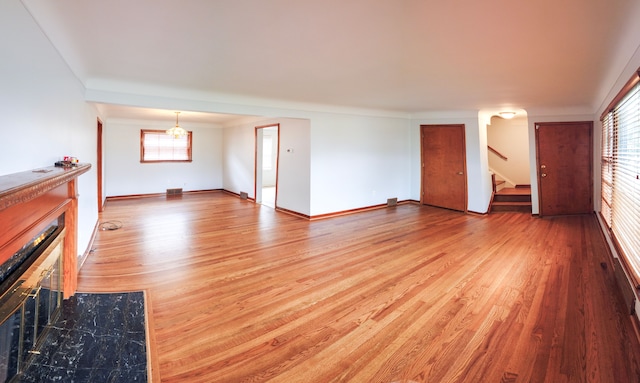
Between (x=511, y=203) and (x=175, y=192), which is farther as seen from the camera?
(x=175, y=192)

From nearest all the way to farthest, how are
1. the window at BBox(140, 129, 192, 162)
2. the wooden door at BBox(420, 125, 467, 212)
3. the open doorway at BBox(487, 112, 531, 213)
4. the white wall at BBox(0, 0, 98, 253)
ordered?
1. the white wall at BBox(0, 0, 98, 253)
2. the wooden door at BBox(420, 125, 467, 212)
3. the open doorway at BBox(487, 112, 531, 213)
4. the window at BBox(140, 129, 192, 162)

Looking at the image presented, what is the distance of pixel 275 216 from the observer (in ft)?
20.7

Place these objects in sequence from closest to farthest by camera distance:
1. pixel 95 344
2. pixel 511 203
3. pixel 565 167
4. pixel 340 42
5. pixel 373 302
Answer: pixel 95 344 → pixel 340 42 → pixel 373 302 → pixel 565 167 → pixel 511 203

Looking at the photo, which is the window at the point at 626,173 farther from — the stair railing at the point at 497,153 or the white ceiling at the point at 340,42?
the stair railing at the point at 497,153

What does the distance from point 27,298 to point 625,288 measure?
445 centimetres

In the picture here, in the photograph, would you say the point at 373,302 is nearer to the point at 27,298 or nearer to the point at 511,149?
A: the point at 27,298

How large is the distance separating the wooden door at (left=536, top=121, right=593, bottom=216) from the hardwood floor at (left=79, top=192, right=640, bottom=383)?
143 centimetres

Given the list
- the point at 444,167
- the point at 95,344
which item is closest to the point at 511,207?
the point at 444,167

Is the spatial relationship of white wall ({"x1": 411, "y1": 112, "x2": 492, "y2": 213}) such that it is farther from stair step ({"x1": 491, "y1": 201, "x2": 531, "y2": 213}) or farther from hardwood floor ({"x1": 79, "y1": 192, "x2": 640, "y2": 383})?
hardwood floor ({"x1": 79, "y1": 192, "x2": 640, "y2": 383})

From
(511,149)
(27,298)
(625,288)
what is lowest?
(625,288)

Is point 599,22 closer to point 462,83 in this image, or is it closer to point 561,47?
point 561,47

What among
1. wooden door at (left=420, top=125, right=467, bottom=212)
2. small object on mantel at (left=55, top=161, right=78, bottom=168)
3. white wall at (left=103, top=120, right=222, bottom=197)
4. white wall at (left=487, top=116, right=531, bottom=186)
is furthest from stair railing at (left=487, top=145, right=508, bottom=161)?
small object on mantel at (left=55, top=161, right=78, bottom=168)

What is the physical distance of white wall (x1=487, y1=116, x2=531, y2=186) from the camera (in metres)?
8.55

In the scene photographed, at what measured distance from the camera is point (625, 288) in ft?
8.83
